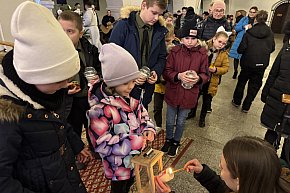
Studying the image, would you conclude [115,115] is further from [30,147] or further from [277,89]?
[277,89]

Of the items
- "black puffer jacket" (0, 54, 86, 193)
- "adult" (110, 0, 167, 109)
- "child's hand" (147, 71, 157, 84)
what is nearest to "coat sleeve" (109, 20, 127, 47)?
"adult" (110, 0, 167, 109)

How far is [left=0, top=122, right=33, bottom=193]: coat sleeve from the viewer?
Result: 0.79 meters

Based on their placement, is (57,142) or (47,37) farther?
(57,142)

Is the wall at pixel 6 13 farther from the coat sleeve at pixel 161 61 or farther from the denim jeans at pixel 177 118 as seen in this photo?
the denim jeans at pixel 177 118

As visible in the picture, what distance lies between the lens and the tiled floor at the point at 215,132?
7.00 ft

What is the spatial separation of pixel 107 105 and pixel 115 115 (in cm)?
8

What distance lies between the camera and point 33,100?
0.88m

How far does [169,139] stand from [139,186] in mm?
1136

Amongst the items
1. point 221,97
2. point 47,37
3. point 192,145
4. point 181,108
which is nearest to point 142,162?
point 47,37

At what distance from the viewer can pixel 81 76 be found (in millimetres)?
1795

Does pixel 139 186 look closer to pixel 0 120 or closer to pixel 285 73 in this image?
pixel 0 120

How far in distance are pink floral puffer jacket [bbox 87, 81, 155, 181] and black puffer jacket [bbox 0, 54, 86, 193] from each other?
0.87 feet

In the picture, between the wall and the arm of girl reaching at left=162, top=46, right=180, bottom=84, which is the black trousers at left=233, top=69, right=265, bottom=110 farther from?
the wall

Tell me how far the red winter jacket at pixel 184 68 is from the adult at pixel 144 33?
5.4 inches
